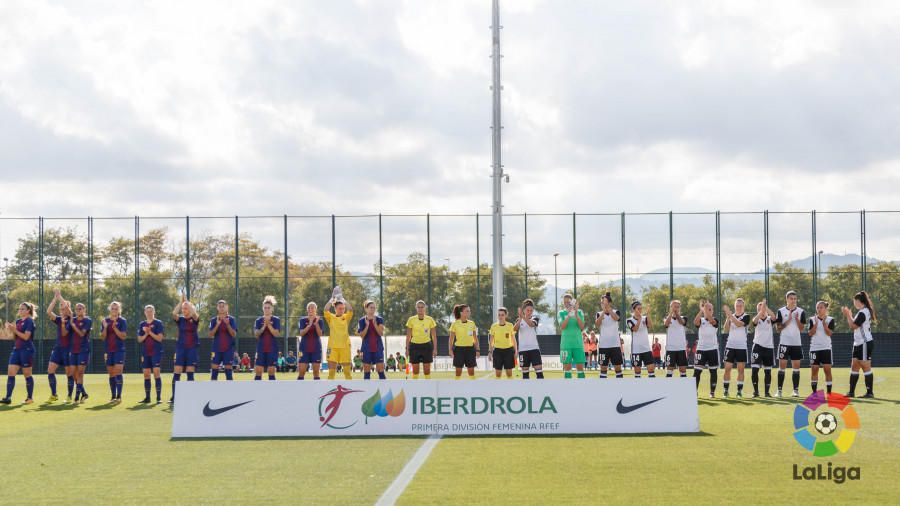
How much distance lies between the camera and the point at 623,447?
11.2m

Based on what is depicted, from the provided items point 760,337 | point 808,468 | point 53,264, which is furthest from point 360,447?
point 53,264

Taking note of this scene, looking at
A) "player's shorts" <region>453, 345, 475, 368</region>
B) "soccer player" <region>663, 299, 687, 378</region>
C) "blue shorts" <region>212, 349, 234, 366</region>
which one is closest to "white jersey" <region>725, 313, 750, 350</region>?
"soccer player" <region>663, 299, 687, 378</region>

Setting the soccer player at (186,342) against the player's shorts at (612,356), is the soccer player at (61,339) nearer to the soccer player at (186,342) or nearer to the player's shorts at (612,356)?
the soccer player at (186,342)

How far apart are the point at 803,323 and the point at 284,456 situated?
10.8 m

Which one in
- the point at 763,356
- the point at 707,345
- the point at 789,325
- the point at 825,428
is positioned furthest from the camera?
the point at 707,345

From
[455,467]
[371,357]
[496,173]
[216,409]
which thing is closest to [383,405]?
[216,409]

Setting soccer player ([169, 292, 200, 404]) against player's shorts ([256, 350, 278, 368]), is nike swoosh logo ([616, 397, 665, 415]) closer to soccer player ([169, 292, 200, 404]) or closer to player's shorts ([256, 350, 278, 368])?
player's shorts ([256, 350, 278, 368])

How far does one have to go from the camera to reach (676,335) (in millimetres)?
18703

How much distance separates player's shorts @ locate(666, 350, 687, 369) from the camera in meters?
18.4

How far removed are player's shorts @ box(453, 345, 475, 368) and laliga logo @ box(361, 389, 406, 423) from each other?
18.0ft

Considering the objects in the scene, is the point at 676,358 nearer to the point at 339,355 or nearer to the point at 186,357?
the point at 339,355

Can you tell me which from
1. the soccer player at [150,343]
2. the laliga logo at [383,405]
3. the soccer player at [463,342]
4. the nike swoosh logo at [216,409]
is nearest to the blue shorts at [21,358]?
the soccer player at [150,343]

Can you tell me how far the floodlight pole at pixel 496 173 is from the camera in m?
26.7

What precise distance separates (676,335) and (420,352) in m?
4.89
